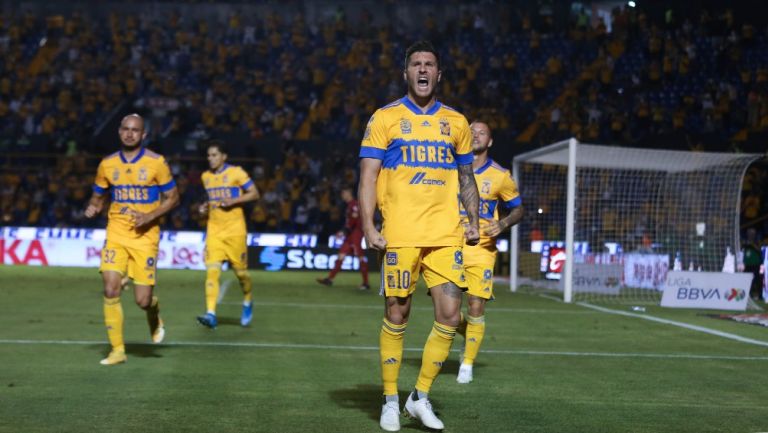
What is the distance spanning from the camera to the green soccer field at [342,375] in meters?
7.04

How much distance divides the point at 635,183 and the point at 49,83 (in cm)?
2254

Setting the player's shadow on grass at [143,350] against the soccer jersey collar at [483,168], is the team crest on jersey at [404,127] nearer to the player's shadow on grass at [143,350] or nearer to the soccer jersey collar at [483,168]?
the soccer jersey collar at [483,168]

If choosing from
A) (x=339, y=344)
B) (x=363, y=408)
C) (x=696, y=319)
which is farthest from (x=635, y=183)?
(x=363, y=408)

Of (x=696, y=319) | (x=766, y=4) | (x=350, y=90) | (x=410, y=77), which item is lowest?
(x=696, y=319)

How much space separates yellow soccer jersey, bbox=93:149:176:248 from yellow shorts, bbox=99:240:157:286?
0.07 metres

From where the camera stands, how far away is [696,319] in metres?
17.3

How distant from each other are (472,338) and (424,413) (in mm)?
2774

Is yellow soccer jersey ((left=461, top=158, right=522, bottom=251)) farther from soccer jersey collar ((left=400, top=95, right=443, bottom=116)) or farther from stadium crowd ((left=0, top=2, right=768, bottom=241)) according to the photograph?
stadium crowd ((left=0, top=2, right=768, bottom=241))

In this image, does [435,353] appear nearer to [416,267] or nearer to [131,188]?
[416,267]

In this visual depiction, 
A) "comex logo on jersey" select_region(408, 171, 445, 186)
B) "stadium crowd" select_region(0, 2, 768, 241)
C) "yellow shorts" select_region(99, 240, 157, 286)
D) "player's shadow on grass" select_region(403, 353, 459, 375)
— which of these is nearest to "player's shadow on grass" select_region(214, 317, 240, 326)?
"yellow shorts" select_region(99, 240, 157, 286)

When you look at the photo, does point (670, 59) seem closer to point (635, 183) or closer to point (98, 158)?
point (635, 183)

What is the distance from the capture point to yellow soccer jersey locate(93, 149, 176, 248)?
33.3ft

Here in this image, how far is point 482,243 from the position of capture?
377 inches

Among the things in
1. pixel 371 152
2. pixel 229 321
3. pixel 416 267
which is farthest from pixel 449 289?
pixel 229 321
